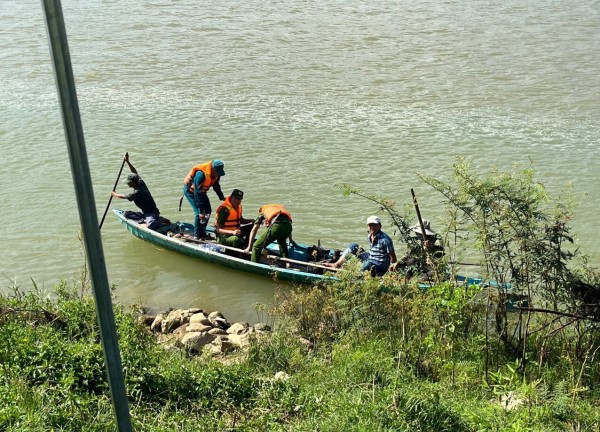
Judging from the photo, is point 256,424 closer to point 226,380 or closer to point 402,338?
point 226,380

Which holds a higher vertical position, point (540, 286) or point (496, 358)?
point (540, 286)

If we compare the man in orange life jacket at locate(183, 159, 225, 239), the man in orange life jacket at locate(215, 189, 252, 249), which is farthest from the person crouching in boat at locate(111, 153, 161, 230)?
the man in orange life jacket at locate(215, 189, 252, 249)

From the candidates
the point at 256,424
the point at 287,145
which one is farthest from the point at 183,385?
the point at 287,145

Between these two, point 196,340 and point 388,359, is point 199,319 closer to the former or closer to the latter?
point 196,340

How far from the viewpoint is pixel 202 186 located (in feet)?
42.9

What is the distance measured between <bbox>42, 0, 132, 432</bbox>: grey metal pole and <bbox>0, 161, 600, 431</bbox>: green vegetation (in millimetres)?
2592

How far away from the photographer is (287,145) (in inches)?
699

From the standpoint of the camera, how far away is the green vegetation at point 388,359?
617 centimetres

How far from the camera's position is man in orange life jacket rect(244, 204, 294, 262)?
11.7 m

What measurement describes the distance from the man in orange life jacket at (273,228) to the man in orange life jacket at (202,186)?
4.57 ft

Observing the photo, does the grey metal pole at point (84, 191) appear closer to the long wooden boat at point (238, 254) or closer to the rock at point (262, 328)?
the rock at point (262, 328)

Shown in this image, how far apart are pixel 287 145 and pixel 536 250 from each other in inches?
433

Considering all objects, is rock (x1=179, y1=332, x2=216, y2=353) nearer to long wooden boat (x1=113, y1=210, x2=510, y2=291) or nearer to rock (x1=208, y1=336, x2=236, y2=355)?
rock (x1=208, y1=336, x2=236, y2=355)

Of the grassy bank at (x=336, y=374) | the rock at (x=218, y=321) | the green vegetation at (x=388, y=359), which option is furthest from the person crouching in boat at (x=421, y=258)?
the rock at (x=218, y=321)
